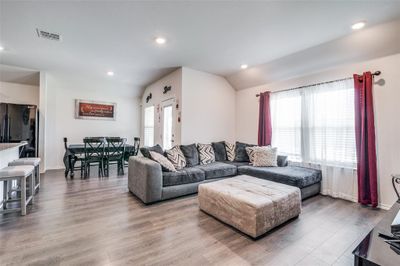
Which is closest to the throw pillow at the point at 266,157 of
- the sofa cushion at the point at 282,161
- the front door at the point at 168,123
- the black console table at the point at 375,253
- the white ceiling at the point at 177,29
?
the sofa cushion at the point at 282,161

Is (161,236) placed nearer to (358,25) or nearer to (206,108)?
(206,108)

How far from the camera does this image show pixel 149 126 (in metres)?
6.67

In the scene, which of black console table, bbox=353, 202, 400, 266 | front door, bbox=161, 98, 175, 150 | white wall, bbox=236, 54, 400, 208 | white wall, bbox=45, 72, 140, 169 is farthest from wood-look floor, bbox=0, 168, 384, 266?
white wall, bbox=45, 72, 140, 169

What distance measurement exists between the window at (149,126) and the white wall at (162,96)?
216 millimetres

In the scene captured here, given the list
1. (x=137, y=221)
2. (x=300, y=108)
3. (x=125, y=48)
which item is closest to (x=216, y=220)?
(x=137, y=221)

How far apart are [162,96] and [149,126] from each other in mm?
1612

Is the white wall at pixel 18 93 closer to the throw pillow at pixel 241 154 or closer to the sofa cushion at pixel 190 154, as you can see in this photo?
the sofa cushion at pixel 190 154

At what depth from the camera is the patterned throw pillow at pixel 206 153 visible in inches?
170

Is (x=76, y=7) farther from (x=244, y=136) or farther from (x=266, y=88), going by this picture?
(x=244, y=136)

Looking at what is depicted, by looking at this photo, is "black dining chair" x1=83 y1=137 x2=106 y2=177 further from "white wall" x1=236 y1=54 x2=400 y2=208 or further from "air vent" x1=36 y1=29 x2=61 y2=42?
"white wall" x1=236 y1=54 x2=400 y2=208

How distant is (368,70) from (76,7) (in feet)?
14.7

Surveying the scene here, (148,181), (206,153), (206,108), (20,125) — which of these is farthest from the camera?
(206,108)

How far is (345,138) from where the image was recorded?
11.2ft

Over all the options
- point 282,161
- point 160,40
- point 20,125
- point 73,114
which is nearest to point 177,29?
point 160,40
